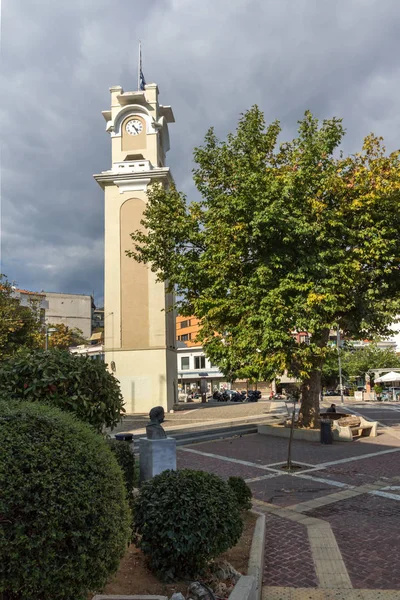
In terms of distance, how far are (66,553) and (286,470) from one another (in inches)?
386

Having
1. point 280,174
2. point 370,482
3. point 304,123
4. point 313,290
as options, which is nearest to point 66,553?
point 370,482

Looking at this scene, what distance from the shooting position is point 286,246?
51.0ft

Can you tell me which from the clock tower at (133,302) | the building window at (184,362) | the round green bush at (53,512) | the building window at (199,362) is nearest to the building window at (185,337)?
the building window at (184,362)

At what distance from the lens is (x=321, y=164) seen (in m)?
16.9

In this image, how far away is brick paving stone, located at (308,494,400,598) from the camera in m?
5.43

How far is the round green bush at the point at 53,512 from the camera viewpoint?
9.71 feet

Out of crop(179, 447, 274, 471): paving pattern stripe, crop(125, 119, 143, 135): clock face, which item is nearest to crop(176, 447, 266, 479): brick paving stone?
crop(179, 447, 274, 471): paving pattern stripe

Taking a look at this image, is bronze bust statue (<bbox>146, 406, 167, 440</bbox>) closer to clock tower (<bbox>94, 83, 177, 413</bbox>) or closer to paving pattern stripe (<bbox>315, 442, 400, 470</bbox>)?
paving pattern stripe (<bbox>315, 442, 400, 470</bbox>)

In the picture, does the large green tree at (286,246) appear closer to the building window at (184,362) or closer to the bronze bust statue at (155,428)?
the bronze bust statue at (155,428)

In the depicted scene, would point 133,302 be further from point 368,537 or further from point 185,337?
point 185,337

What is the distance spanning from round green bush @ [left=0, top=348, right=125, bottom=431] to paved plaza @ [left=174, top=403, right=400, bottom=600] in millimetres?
3181

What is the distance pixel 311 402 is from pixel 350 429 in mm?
2064

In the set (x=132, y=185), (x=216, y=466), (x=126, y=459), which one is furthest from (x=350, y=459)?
(x=132, y=185)

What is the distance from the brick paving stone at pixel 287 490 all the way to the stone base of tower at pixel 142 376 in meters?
20.0
